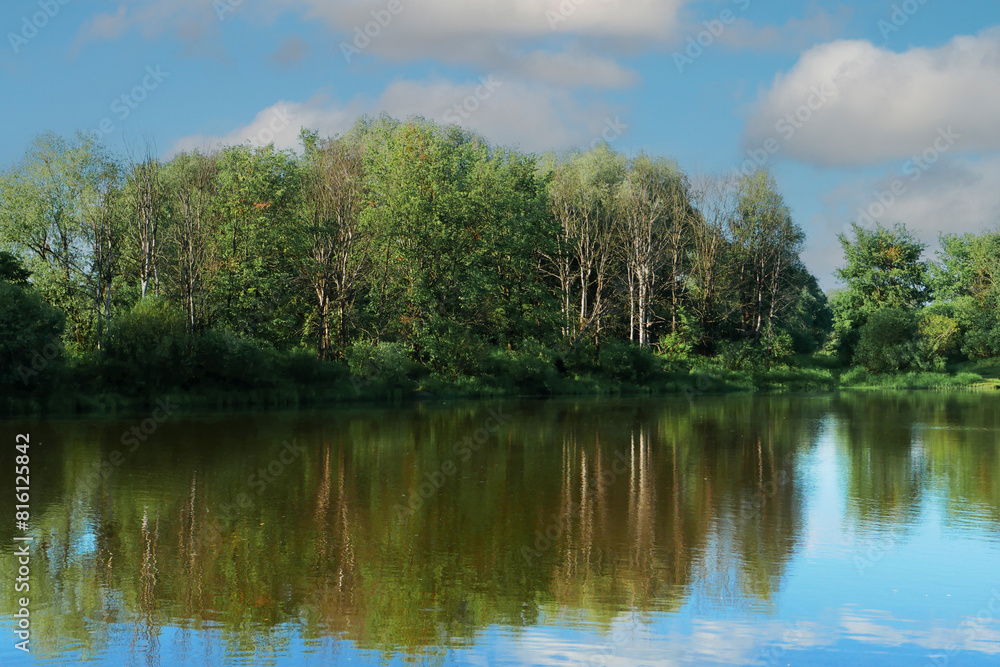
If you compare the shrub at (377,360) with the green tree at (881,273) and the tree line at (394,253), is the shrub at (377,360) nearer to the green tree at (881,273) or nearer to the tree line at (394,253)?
the tree line at (394,253)

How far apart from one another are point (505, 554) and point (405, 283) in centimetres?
4163

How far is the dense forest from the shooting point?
4244 cm

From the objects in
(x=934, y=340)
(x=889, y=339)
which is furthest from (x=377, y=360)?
(x=934, y=340)

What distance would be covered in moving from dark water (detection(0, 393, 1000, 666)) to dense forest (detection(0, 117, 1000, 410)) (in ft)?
51.8

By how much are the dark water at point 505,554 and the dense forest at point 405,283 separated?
1579 cm

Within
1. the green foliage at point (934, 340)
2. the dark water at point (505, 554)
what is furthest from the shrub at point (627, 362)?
the dark water at point (505, 554)

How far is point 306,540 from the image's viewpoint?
1459 centimetres

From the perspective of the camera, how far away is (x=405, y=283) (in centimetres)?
5453

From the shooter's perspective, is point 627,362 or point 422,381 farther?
point 627,362

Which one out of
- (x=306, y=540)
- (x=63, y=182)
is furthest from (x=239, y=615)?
(x=63, y=182)

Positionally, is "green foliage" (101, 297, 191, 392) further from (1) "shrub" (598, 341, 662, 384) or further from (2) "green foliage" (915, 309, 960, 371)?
(2) "green foliage" (915, 309, 960, 371)

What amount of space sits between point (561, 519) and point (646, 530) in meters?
1.74

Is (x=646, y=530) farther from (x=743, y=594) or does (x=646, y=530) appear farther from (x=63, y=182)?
(x=63, y=182)

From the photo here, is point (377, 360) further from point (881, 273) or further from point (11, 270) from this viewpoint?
point (881, 273)
